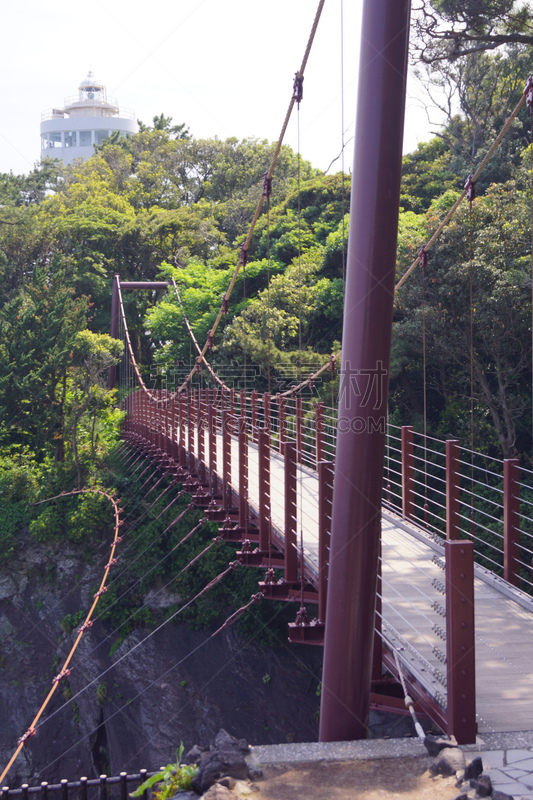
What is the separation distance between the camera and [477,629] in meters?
2.56

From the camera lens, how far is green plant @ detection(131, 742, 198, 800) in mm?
1542

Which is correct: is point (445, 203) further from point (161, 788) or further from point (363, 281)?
point (161, 788)

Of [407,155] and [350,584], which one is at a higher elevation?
[407,155]

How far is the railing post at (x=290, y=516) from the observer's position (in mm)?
3549

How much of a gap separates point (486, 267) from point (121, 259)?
11.9 metres

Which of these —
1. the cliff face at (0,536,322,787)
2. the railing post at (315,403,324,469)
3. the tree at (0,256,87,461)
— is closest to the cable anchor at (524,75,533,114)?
the railing post at (315,403,324,469)

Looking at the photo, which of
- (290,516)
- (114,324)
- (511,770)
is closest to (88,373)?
(114,324)

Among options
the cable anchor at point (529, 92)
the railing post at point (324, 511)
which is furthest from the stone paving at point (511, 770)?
the cable anchor at point (529, 92)

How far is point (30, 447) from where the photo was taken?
13859mm

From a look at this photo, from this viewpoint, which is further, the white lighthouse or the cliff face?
the white lighthouse

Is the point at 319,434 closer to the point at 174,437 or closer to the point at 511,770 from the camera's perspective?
the point at 174,437

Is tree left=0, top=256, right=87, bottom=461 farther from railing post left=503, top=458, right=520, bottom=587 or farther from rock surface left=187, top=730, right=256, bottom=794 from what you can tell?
rock surface left=187, top=730, right=256, bottom=794

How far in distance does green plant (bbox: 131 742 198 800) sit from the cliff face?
21.3 ft

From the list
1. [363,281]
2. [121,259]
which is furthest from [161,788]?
[121,259]
